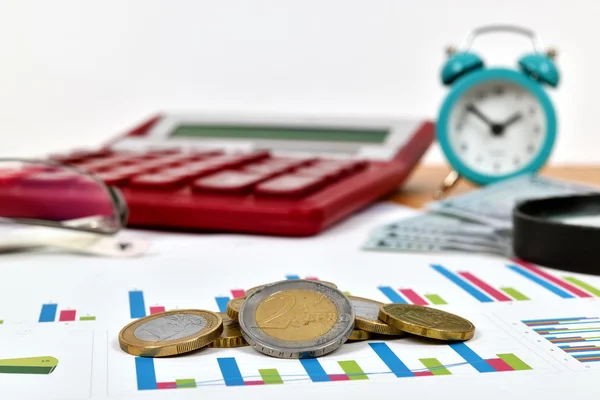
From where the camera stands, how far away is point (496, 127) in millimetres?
1184

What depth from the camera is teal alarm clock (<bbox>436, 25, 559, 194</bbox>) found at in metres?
1.16

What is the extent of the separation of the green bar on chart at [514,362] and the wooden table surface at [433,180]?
0.60m

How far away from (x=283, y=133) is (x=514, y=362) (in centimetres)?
86

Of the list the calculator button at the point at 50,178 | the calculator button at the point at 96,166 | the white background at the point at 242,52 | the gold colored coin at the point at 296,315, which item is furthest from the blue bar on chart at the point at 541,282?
the white background at the point at 242,52

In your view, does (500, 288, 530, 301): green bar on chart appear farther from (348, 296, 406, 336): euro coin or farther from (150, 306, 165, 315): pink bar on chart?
(150, 306, 165, 315): pink bar on chart

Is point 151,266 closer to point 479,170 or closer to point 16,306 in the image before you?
point 16,306

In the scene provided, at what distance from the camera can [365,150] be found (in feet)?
3.93

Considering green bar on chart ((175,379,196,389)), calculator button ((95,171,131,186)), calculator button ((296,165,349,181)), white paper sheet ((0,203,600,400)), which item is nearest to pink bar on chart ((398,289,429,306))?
white paper sheet ((0,203,600,400))

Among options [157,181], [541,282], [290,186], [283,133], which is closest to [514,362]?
[541,282]

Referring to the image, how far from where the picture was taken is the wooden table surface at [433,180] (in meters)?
1.18

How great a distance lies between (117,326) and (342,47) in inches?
53.2

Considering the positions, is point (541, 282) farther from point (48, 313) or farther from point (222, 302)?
point (48, 313)

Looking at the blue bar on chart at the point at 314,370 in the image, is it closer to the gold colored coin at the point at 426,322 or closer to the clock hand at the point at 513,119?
the gold colored coin at the point at 426,322

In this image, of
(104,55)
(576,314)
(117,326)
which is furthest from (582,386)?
(104,55)
